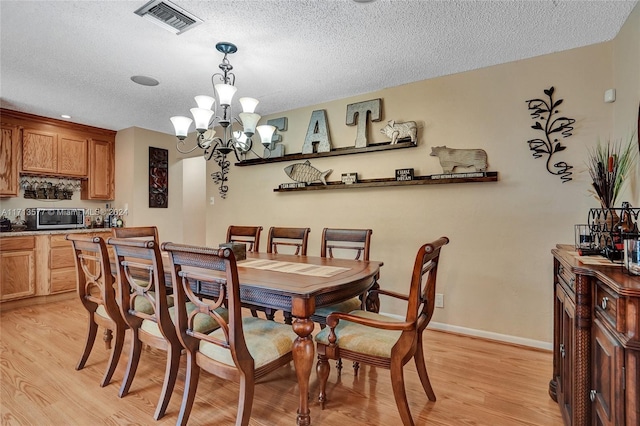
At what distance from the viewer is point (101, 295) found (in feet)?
6.80

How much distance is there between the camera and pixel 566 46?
2.50 metres

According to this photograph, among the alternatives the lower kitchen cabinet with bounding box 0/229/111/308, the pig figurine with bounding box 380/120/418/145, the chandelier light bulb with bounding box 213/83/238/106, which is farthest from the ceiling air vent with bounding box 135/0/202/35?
the lower kitchen cabinet with bounding box 0/229/111/308

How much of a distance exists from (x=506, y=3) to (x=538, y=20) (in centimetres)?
35

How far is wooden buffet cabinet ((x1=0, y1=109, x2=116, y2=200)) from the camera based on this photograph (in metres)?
3.97

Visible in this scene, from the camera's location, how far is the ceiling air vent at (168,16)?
1.99 metres

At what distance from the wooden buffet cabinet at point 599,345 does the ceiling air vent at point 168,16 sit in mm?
2513

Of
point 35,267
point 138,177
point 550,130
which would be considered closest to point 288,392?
point 550,130

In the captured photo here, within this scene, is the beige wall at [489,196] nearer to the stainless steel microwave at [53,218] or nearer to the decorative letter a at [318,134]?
the decorative letter a at [318,134]

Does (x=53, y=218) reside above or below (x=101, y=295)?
above

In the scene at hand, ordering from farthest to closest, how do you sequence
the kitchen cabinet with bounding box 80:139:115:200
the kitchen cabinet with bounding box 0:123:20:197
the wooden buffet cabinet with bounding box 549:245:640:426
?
the kitchen cabinet with bounding box 80:139:115:200
the kitchen cabinet with bounding box 0:123:20:197
the wooden buffet cabinet with bounding box 549:245:640:426

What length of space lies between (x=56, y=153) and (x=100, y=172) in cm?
58

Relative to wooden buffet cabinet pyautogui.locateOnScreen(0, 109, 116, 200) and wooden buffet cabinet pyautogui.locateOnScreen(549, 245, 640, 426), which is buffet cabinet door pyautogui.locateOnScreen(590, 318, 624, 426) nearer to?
wooden buffet cabinet pyautogui.locateOnScreen(549, 245, 640, 426)

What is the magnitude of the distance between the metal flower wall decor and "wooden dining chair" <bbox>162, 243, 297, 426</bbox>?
239 centimetres

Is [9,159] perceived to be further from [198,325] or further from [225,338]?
[225,338]
